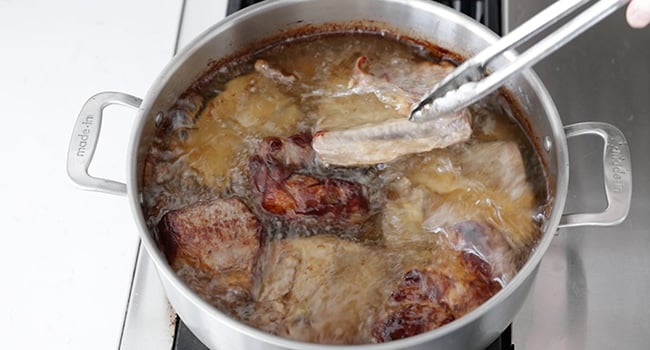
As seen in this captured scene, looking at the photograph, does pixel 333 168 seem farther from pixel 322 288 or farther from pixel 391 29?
pixel 391 29

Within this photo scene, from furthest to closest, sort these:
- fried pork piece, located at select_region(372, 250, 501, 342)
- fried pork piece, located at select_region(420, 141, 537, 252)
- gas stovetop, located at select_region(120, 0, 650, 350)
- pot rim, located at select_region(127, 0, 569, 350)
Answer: gas stovetop, located at select_region(120, 0, 650, 350)
fried pork piece, located at select_region(420, 141, 537, 252)
fried pork piece, located at select_region(372, 250, 501, 342)
pot rim, located at select_region(127, 0, 569, 350)

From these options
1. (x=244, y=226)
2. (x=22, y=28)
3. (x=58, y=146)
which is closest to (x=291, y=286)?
(x=244, y=226)

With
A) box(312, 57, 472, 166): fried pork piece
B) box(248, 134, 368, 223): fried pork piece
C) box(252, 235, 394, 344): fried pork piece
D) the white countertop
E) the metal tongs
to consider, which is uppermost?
the metal tongs

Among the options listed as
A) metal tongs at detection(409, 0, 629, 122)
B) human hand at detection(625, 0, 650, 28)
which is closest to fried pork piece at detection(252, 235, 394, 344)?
metal tongs at detection(409, 0, 629, 122)

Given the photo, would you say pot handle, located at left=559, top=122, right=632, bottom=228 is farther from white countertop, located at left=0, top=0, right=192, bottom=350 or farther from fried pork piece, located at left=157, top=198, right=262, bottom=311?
white countertop, located at left=0, top=0, right=192, bottom=350

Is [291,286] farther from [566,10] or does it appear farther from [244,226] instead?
[566,10]

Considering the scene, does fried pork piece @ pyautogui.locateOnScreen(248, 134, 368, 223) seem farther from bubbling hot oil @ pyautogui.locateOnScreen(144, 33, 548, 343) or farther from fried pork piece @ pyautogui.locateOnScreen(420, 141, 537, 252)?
fried pork piece @ pyautogui.locateOnScreen(420, 141, 537, 252)

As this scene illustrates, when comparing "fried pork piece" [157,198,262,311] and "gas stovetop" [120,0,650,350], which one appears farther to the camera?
"gas stovetop" [120,0,650,350]

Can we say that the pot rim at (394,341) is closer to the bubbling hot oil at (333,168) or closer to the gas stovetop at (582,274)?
the bubbling hot oil at (333,168)

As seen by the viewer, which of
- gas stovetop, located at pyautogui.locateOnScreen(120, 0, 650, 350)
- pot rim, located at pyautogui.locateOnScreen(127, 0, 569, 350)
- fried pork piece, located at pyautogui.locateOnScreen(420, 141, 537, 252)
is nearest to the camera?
pot rim, located at pyautogui.locateOnScreen(127, 0, 569, 350)

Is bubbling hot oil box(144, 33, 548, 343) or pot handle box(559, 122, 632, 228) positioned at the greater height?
pot handle box(559, 122, 632, 228)
